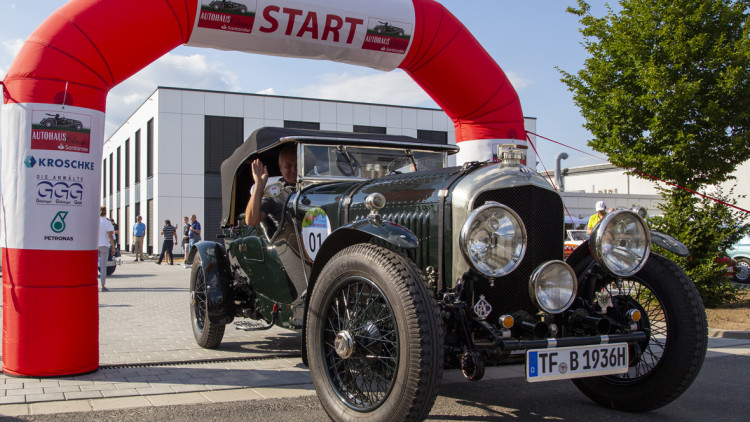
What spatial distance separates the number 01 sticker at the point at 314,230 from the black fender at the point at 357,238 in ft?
2.36

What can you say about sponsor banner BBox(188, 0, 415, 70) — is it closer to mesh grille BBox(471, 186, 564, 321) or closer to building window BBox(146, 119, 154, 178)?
mesh grille BBox(471, 186, 564, 321)

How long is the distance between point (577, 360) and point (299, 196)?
101 inches

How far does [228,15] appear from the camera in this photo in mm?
5746

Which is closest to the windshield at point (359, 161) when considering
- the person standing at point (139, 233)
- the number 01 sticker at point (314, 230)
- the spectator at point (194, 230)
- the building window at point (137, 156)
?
the number 01 sticker at point (314, 230)

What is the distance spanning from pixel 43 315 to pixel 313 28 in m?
3.52

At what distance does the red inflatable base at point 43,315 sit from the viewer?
442 centimetres

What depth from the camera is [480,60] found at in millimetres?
7000

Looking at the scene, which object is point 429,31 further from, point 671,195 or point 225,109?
point 225,109

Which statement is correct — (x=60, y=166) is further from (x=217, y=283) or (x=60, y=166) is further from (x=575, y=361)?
(x=575, y=361)

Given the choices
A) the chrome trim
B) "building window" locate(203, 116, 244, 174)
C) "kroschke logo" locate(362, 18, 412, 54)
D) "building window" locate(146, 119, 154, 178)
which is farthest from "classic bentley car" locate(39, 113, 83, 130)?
"building window" locate(146, 119, 154, 178)

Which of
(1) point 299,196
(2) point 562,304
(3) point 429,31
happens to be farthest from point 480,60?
(2) point 562,304

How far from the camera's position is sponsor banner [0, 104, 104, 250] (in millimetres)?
4465

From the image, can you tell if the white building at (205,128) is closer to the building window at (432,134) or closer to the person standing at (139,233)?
the building window at (432,134)

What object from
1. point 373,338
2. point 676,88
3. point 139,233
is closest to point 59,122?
point 373,338
